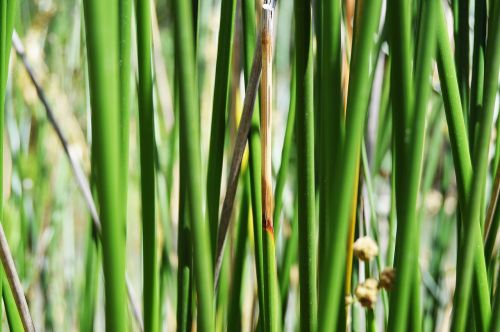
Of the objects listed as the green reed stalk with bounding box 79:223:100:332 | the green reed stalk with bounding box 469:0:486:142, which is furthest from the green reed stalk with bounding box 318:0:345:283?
the green reed stalk with bounding box 79:223:100:332

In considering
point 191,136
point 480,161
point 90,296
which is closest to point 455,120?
point 480,161

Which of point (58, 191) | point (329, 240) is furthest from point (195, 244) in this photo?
point (58, 191)

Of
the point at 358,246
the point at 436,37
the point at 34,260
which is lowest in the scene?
the point at 34,260

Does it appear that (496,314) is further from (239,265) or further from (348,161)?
(239,265)

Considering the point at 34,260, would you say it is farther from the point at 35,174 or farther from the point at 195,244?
the point at 195,244

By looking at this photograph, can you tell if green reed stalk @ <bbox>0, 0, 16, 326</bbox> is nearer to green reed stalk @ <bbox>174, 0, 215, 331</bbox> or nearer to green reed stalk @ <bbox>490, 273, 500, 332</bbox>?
green reed stalk @ <bbox>174, 0, 215, 331</bbox>
